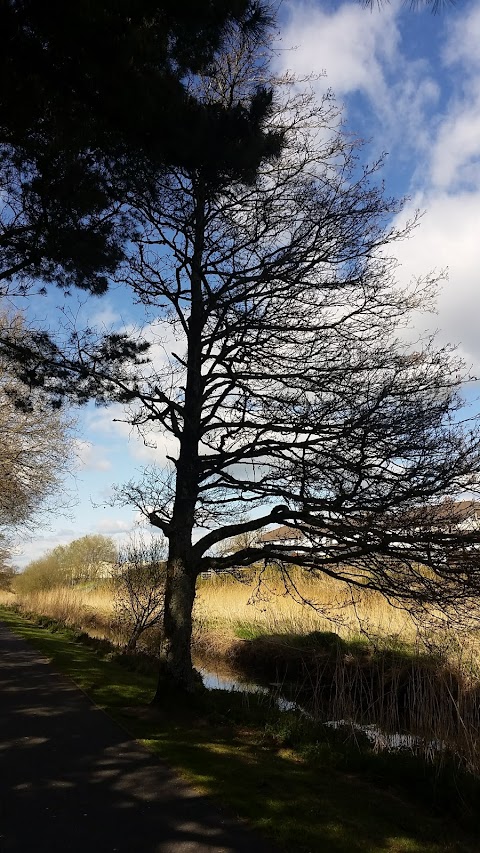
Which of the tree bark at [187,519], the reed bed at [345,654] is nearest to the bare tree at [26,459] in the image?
the reed bed at [345,654]

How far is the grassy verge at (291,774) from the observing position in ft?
14.9

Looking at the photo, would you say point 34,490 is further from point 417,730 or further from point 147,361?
point 417,730

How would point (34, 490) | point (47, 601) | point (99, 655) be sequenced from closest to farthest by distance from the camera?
point (99, 655)
point (34, 490)
point (47, 601)

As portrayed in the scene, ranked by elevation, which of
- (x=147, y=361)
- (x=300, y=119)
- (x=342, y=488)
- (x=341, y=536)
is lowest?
(x=341, y=536)

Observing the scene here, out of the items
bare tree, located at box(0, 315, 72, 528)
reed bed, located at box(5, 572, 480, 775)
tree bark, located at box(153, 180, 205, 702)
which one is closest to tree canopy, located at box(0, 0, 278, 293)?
tree bark, located at box(153, 180, 205, 702)

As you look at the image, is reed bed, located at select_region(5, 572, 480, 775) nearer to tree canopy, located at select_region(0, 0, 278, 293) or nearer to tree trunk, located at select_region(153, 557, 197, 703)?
tree trunk, located at select_region(153, 557, 197, 703)

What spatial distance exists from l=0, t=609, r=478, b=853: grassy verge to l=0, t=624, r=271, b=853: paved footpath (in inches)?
10.9

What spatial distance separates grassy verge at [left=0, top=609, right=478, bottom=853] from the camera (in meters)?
4.54

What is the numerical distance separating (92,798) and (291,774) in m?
2.00

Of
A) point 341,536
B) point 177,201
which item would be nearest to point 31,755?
point 341,536

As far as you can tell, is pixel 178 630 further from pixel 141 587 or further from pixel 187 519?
pixel 141 587

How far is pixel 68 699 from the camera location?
855 cm

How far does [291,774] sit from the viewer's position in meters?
5.86

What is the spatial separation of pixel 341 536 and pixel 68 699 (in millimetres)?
4760
